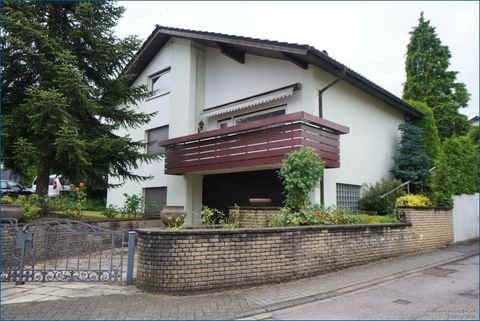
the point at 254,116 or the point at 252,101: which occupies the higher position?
the point at 252,101

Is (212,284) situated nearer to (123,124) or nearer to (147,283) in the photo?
(147,283)

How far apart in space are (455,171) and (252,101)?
8528 mm

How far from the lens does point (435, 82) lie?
2502 cm

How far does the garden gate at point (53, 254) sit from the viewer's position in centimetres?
780

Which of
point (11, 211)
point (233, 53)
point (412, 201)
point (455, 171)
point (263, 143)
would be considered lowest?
point (11, 211)

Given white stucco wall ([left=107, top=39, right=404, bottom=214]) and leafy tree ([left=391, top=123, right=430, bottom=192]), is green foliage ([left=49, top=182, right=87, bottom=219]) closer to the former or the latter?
white stucco wall ([left=107, top=39, right=404, bottom=214])

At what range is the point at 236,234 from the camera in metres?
7.59

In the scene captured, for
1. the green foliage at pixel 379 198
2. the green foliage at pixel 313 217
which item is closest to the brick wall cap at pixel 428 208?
the green foliage at pixel 379 198

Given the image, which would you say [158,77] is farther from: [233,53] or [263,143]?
[263,143]

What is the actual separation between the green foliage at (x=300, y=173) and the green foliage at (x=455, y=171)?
650 cm

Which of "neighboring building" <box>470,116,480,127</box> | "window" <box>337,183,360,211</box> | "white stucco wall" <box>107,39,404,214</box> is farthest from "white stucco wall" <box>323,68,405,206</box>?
"neighboring building" <box>470,116,480,127</box>

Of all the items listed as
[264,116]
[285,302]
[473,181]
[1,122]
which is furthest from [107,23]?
[473,181]

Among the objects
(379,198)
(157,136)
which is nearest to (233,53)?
(157,136)

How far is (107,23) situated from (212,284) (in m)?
10.3
